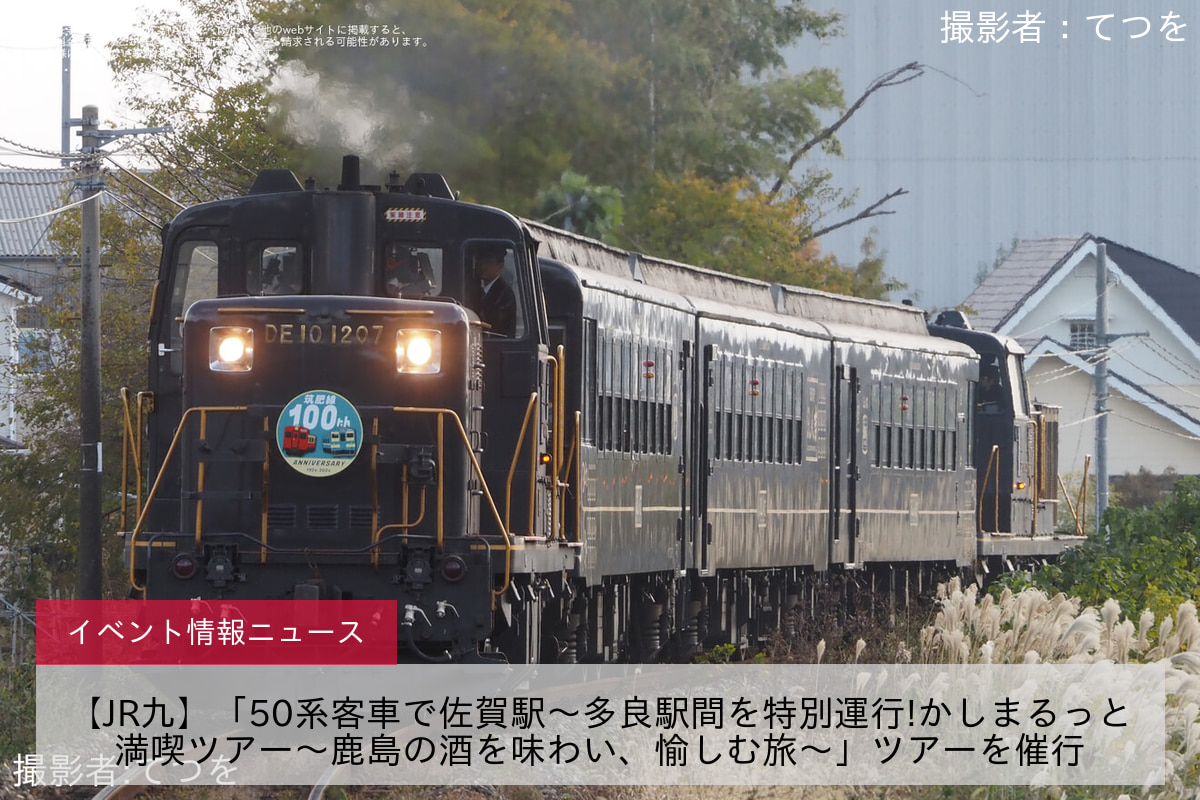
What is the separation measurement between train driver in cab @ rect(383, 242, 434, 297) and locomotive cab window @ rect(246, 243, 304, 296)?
0.62 metres

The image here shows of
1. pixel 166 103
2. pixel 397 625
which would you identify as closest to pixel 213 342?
pixel 397 625

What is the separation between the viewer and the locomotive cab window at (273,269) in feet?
43.1

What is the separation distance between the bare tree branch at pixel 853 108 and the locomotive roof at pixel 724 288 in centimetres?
1600

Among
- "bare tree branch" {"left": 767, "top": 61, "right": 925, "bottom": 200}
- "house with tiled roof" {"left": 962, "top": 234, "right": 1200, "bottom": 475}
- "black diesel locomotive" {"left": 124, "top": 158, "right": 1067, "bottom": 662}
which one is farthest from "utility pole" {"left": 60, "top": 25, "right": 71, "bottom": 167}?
"black diesel locomotive" {"left": 124, "top": 158, "right": 1067, "bottom": 662}

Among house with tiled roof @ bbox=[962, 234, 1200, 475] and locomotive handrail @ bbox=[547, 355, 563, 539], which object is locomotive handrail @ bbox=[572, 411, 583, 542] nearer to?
locomotive handrail @ bbox=[547, 355, 563, 539]

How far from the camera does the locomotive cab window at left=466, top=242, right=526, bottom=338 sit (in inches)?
515

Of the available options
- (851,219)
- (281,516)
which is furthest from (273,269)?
(851,219)

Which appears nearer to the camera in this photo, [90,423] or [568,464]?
[568,464]

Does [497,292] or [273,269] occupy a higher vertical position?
[273,269]

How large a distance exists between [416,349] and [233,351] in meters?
1.23

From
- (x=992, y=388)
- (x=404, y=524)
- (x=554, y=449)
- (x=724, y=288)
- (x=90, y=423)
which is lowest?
(x=404, y=524)

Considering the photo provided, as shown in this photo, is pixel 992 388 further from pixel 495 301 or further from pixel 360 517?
pixel 360 517

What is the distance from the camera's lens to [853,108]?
157ft

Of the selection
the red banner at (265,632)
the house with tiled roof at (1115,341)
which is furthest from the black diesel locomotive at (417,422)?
the house with tiled roof at (1115,341)
